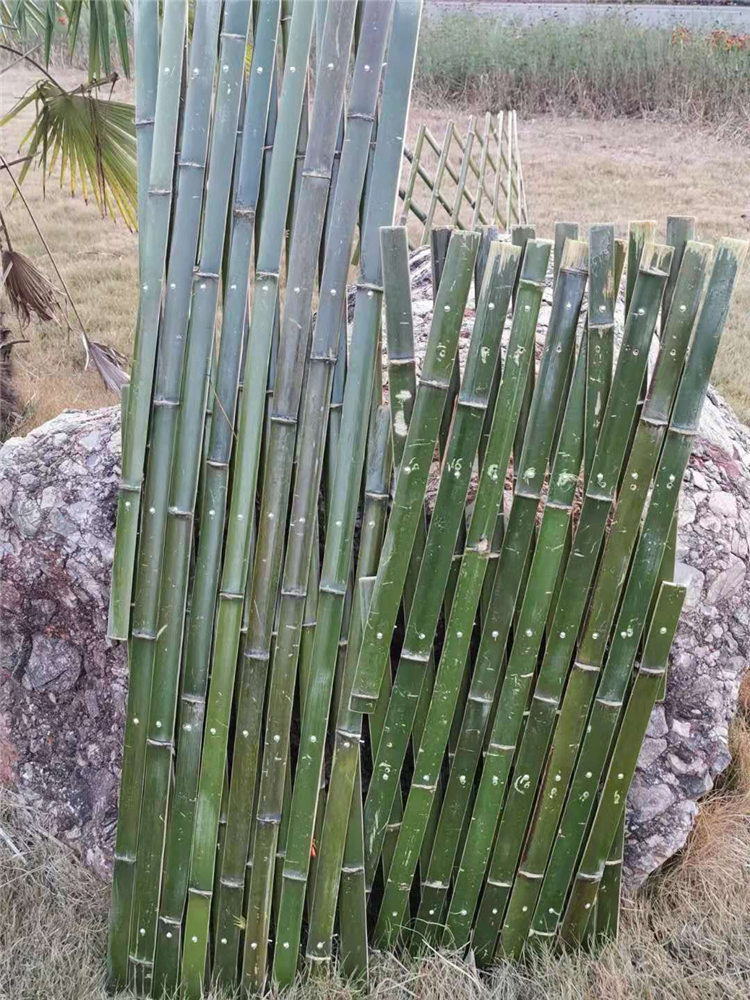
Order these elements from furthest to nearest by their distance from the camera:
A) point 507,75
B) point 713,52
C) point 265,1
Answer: point 507,75
point 713,52
point 265,1

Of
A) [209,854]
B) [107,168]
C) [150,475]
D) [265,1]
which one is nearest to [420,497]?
[150,475]

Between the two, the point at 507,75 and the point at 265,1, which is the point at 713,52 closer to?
the point at 507,75

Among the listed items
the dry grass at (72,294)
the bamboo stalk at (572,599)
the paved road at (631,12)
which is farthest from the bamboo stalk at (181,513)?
the paved road at (631,12)

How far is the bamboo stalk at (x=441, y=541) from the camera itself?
1681mm

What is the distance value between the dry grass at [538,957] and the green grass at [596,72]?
8.73 meters

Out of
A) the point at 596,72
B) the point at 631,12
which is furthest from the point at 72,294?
the point at 631,12

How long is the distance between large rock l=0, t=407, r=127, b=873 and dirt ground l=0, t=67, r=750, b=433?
1803 mm

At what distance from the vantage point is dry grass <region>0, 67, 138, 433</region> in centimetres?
421

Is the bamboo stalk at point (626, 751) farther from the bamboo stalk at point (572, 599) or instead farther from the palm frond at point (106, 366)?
the palm frond at point (106, 366)

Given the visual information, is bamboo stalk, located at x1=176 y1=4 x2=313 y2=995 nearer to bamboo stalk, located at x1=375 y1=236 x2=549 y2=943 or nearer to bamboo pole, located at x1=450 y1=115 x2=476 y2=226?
bamboo stalk, located at x1=375 y1=236 x2=549 y2=943

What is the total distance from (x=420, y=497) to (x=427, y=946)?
35.7 inches

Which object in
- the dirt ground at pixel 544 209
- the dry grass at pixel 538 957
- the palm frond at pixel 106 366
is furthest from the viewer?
the dirt ground at pixel 544 209

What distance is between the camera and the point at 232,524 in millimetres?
1833

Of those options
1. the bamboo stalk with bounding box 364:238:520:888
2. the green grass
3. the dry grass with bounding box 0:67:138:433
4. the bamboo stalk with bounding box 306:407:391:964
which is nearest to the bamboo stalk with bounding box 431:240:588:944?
the bamboo stalk with bounding box 364:238:520:888
